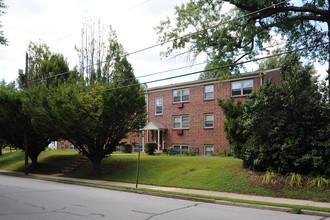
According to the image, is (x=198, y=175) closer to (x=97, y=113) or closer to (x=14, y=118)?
(x=97, y=113)

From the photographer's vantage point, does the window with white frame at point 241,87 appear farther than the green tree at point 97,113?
Yes

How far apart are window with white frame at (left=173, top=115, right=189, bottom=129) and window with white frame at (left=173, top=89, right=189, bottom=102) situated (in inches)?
66.6

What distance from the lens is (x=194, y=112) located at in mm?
28453

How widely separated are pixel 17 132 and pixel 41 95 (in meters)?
6.69

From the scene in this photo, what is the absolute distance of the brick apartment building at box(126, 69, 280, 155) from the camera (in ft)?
84.6

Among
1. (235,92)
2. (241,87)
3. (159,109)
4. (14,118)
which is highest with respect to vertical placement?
(241,87)

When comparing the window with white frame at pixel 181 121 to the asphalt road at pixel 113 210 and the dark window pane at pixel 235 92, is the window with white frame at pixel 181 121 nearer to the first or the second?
the dark window pane at pixel 235 92

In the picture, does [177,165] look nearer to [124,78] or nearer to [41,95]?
[124,78]

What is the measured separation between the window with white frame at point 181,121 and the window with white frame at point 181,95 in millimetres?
1693

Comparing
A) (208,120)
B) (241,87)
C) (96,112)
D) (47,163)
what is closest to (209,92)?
(208,120)

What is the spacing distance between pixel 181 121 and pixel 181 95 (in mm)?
2593

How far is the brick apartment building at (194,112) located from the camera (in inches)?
1016

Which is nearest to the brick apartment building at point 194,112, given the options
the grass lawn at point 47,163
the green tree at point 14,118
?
the grass lawn at point 47,163

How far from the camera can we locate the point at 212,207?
386 inches
